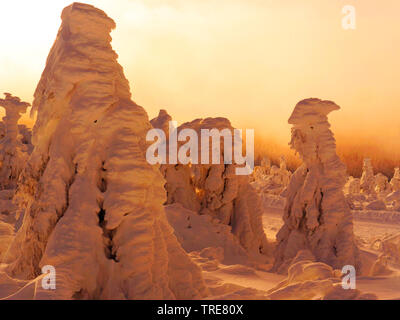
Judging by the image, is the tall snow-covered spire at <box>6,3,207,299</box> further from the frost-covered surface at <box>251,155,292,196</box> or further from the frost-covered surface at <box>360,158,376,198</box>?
the frost-covered surface at <box>360,158,376,198</box>

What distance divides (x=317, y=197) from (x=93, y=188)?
25.8 feet

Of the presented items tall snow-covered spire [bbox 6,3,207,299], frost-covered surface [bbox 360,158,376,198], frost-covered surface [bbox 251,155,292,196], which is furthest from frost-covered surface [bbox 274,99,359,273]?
frost-covered surface [bbox 360,158,376,198]

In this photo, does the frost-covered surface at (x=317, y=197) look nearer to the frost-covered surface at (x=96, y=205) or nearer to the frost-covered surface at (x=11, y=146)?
the frost-covered surface at (x=96, y=205)

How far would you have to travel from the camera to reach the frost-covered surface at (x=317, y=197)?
407 inches

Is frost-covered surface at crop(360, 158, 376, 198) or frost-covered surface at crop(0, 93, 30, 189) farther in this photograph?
frost-covered surface at crop(360, 158, 376, 198)

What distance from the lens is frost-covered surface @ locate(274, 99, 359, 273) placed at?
1034 centimetres

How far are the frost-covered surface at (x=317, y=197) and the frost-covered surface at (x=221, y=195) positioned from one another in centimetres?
253

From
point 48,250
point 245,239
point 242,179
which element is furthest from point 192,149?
point 48,250

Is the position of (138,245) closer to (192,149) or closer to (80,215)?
(80,215)

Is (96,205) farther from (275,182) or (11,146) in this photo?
(275,182)

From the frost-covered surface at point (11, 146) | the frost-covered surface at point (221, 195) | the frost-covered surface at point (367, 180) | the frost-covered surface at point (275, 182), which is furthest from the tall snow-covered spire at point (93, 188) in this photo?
the frost-covered surface at point (367, 180)

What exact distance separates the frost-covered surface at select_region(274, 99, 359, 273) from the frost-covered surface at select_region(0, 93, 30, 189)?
1813 cm

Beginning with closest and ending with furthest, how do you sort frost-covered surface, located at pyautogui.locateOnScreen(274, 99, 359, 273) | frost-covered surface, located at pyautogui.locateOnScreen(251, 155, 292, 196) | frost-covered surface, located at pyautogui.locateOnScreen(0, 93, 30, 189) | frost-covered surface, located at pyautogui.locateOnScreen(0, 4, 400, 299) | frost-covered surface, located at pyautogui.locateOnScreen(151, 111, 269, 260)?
frost-covered surface, located at pyautogui.locateOnScreen(0, 4, 400, 299), frost-covered surface, located at pyautogui.locateOnScreen(274, 99, 359, 273), frost-covered surface, located at pyautogui.locateOnScreen(151, 111, 269, 260), frost-covered surface, located at pyautogui.locateOnScreen(0, 93, 30, 189), frost-covered surface, located at pyautogui.locateOnScreen(251, 155, 292, 196)

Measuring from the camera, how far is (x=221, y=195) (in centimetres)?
1407
